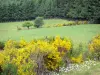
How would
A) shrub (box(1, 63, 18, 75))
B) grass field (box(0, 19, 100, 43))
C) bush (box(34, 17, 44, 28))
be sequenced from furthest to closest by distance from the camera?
bush (box(34, 17, 44, 28)) < grass field (box(0, 19, 100, 43)) < shrub (box(1, 63, 18, 75))

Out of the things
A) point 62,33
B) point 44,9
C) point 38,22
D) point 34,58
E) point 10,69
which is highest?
point 34,58

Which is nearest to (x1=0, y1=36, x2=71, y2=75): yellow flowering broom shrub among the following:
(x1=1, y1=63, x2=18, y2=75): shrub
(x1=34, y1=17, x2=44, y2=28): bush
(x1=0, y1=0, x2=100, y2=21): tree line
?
(x1=1, y1=63, x2=18, y2=75): shrub

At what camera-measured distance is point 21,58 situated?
1118 centimetres

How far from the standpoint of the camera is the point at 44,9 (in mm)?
54000

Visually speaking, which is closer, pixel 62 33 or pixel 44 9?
pixel 62 33

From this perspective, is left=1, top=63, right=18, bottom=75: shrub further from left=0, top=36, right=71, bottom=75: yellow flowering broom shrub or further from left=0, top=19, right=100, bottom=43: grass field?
left=0, top=19, right=100, bottom=43: grass field

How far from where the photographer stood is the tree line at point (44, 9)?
49.1 meters

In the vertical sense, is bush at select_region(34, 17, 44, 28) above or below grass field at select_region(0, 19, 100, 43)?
below

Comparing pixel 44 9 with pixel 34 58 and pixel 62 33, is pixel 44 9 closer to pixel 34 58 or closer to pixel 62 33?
pixel 62 33

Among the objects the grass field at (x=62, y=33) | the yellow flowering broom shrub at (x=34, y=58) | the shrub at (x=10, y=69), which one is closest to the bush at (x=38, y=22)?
the grass field at (x=62, y=33)

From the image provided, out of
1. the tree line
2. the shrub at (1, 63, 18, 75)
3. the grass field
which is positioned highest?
the shrub at (1, 63, 18, 75)

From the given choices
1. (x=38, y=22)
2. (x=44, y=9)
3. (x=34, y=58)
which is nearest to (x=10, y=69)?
(x=34, y=58)

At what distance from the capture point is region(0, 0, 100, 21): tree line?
49.1 meters

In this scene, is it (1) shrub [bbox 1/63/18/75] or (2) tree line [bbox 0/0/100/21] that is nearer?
(1) shrub [bbox 1/63/18/75]
